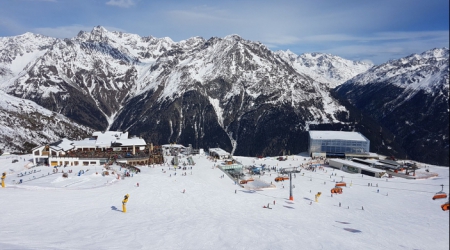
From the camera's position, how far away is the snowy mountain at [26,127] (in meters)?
111

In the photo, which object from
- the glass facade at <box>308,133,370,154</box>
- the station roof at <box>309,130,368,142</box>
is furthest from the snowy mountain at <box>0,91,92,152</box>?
the station roof at <box>309,130,368,142</box>

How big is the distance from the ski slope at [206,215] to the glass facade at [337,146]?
159 ft

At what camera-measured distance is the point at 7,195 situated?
3328 centimetres

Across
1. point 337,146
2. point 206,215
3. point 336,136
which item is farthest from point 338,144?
point 206,215

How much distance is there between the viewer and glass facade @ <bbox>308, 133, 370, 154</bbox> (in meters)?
106

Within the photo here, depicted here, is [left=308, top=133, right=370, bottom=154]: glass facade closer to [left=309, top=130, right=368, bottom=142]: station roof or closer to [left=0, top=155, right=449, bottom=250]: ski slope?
[left=309, top=130, right=368, bottom=142]: station roof

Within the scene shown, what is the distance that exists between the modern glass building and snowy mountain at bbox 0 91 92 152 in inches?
4103

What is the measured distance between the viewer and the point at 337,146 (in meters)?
107

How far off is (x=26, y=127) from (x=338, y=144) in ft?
414

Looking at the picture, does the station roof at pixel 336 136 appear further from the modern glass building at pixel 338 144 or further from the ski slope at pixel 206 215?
the ski slope at pixel 206 215

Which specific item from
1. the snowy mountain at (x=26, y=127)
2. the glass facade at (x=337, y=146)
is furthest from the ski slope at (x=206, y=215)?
the snowy mountain at (x=26, y=127)

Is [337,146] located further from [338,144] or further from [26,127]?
[26,127]

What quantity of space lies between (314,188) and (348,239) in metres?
30.6

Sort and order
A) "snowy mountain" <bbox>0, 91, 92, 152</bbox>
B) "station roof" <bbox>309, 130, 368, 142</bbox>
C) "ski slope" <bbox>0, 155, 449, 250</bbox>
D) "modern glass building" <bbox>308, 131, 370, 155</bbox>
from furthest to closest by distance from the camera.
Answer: "snowy mountain" <bbox>0, 91, 92, 152</bbox>, "station roof" <bbox>309, 130, 368, 142</bbox>, "modern glass building" <bbox>308, 131, 370, 155</bbox>, "ski slope" <bbox>0, 155, 449, 250</bbox>
